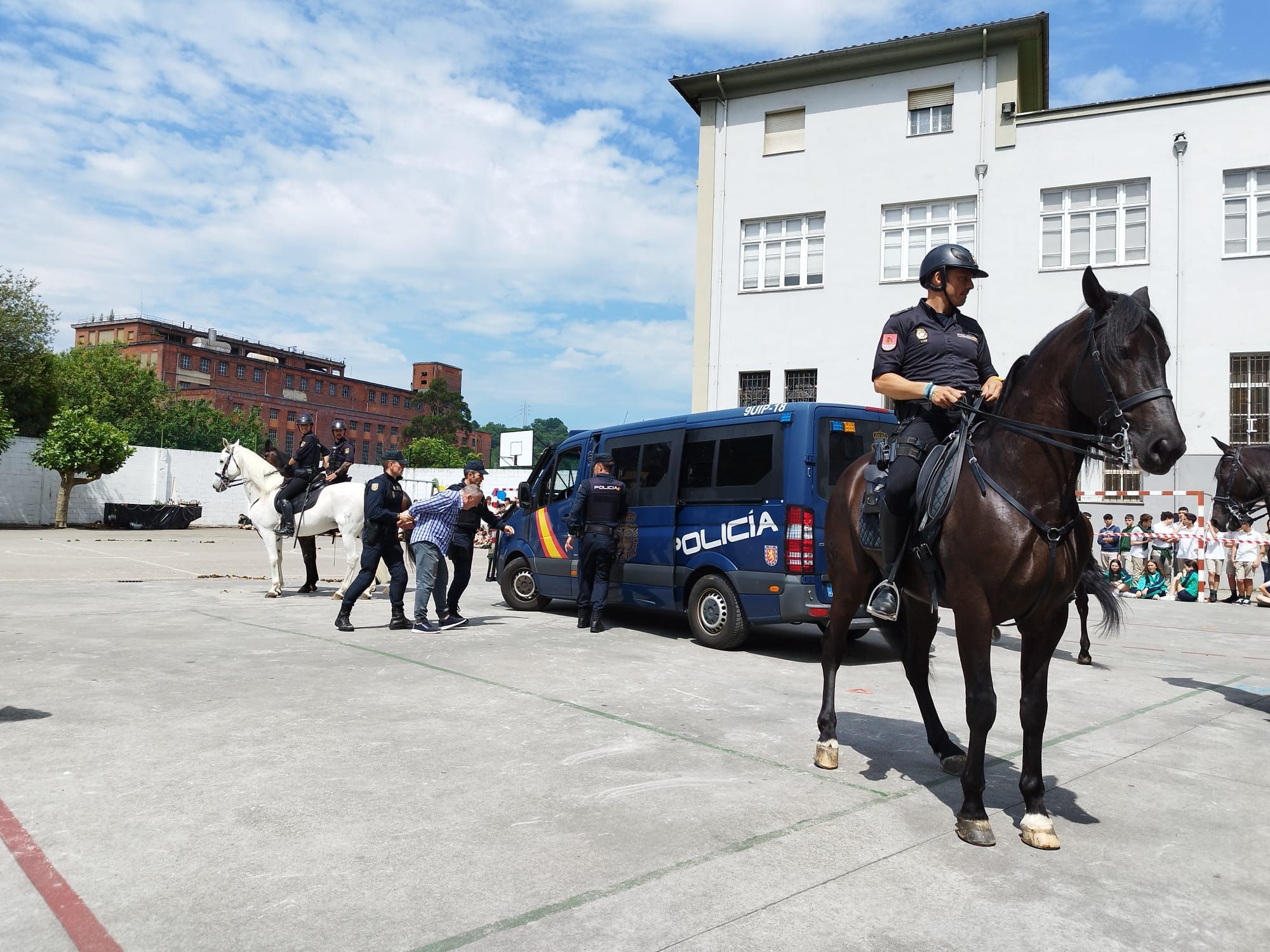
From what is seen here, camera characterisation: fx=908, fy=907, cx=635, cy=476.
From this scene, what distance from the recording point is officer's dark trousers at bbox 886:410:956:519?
15.2ft

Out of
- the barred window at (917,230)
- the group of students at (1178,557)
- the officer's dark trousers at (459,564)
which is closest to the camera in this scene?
the officer's dark trousers at (459,564)

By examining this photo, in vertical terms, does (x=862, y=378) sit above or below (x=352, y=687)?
above

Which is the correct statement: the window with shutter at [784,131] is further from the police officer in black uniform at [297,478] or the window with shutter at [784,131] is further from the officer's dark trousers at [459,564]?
the officer's dark trousers at [459,564]

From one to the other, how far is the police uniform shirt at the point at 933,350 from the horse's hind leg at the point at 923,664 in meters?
1.30

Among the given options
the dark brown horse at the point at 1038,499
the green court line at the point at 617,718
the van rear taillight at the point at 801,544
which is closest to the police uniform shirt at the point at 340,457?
the green court line at the point at 617,718

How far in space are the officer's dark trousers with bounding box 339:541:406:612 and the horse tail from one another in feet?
24.9

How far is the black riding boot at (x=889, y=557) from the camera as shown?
4.73 m

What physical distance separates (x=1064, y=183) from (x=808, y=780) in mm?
21829

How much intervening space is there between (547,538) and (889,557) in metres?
7.94

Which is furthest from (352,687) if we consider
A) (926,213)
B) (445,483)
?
(445,483)

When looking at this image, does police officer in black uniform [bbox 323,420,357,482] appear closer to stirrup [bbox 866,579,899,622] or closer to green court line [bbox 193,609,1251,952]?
green court line [bbox 193,609,1251,952]

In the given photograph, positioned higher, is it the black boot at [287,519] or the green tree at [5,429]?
the green tree at [5,429]

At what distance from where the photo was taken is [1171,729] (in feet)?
20.7

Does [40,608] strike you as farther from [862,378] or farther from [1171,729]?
[862,378]
